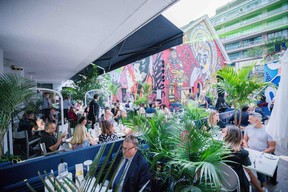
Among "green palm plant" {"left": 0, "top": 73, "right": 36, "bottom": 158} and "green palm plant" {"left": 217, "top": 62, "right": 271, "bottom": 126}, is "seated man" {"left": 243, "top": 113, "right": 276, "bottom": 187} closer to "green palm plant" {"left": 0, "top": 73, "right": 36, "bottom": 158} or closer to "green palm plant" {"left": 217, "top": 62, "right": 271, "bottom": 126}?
"green palm plant" {"left": 217, "top": 62, "right": 271, "bottom": 126}

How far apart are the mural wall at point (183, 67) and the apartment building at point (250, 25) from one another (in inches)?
504

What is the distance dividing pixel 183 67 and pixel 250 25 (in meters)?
30.1

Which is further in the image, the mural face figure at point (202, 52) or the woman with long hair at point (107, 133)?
the mural face figure at point (202, 52)

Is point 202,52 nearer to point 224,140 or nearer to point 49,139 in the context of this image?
point 224,140

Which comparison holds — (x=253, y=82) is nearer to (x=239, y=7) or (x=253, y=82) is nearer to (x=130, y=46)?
(x=130, y=46)

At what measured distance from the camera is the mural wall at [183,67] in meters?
12.7

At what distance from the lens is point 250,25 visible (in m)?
32.4

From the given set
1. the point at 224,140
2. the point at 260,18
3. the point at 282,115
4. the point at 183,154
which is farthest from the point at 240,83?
the point at 260,18

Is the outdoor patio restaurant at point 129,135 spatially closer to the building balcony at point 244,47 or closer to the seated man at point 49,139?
the seated man at point 49,139

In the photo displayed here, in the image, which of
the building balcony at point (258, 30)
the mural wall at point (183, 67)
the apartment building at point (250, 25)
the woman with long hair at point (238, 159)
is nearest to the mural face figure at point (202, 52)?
the mural wall at point (183, 67)

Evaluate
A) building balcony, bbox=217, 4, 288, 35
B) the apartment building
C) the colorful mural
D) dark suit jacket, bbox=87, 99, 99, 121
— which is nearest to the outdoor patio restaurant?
dark suit jacket, bbox=87, 99, 99, 121

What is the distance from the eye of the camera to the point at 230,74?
3965mm

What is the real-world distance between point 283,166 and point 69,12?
5564mm

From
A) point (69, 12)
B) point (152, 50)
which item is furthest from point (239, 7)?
point (69, 12)
